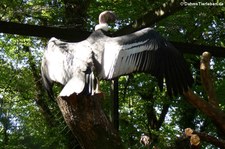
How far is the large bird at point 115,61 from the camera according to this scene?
233cm

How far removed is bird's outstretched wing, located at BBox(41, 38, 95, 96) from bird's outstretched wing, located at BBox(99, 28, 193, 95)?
0.34 ft

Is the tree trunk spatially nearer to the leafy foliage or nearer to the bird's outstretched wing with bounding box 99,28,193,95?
the bird's outstretched wing with bounding box 99,28,193,95

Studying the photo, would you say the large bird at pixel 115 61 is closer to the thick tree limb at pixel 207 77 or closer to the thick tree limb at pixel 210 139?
the thick tree limb at pixel 210 139

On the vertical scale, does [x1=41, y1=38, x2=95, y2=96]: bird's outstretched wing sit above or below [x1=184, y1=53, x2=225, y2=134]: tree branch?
above

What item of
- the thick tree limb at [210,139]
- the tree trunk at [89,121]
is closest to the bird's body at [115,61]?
the tree trunk at [89,121]

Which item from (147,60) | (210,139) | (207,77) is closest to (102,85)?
(207,77)

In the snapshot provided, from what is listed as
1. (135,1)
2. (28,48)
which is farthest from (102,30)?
(28,48)

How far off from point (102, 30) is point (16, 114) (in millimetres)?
5104

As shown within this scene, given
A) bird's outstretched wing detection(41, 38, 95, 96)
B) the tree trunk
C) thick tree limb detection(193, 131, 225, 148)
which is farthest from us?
thick tree limb detection(193, 131, 225, 148)

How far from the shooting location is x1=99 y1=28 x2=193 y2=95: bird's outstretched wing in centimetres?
237

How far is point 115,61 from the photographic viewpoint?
2.35 m

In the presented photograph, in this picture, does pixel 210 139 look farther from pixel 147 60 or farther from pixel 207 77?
pixel 147 60

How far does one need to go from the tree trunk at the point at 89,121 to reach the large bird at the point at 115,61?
0.11 m

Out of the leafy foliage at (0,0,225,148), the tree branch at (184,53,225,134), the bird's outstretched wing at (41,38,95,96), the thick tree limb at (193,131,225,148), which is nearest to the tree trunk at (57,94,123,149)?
the bird's outstretched wing at (41,38,95,96)
